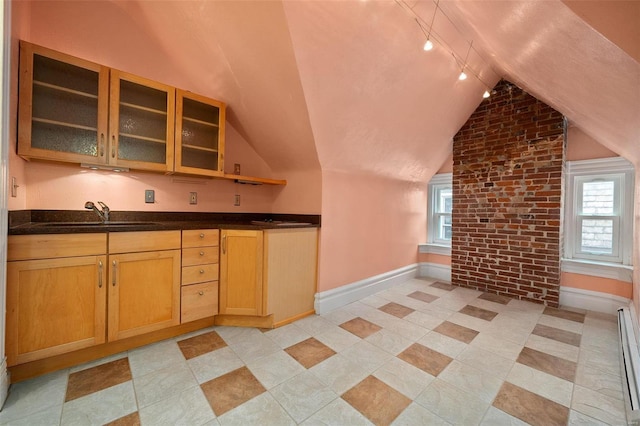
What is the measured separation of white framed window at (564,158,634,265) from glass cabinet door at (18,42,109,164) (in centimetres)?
486

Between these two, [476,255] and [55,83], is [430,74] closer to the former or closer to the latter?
[476,255]

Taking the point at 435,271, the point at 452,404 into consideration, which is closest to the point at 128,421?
the point at 452,404

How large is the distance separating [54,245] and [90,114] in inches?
41.0

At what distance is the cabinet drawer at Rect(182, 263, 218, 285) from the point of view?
2084 millimetres

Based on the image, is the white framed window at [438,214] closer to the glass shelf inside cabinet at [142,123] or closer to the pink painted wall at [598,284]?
the pink painted wall at [598,284]

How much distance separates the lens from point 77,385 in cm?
151

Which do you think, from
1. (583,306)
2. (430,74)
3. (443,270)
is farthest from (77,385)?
(583,306)

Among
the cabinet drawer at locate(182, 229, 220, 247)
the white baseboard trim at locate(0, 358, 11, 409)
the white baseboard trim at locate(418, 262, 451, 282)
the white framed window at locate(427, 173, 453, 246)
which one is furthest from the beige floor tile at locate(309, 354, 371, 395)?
the white framed window at locate(427, 173, 453, 246)

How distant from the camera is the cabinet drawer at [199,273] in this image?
6.84ft

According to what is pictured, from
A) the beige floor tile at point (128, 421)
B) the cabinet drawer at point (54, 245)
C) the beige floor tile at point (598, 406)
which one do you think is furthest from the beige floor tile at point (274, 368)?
the beige floor tile at point (598, 406)

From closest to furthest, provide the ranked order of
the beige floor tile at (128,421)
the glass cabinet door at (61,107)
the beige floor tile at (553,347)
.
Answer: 1. the beige floor tile at (128,421)
2. the glass cabinet door at (61,107)
3. the beige floor tile at (553,347)

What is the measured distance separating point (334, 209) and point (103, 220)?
6.82ft

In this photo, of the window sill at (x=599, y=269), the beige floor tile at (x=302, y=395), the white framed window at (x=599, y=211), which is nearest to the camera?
the beige floor tile at (x=302, y=395)

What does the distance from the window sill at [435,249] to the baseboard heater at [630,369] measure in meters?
1.85
